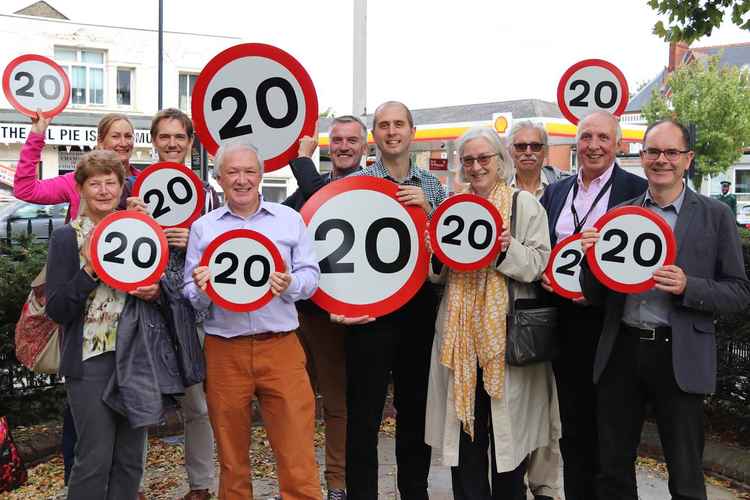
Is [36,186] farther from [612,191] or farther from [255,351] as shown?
[612,191]

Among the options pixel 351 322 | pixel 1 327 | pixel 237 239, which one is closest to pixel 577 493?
pixel 351 322

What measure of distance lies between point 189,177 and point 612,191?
2219 millimetres

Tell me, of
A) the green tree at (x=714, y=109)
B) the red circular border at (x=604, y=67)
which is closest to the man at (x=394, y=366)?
the red circular border at (x=604, y=67)

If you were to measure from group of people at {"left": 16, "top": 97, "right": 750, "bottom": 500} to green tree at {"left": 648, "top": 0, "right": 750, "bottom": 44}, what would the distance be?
4.58m

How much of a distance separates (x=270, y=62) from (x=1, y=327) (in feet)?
8.91

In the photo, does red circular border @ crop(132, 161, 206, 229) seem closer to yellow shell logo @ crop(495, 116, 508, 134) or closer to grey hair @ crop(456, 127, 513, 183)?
grey hair @ crop(456, 127, 513, 183)

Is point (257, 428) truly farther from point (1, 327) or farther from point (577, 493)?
point (577, 493)

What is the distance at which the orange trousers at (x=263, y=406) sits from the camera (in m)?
3.84

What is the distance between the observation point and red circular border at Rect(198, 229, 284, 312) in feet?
11.9

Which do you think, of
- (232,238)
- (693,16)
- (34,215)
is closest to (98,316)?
(232,238)

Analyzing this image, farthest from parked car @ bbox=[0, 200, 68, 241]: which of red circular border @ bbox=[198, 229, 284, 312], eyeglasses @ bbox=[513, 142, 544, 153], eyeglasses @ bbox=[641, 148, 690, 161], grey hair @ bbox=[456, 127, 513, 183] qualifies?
eyeglasses @ bbox=[641, 148, 690, 161]

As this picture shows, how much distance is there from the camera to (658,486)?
524 centimetres

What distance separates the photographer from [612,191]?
4.22 m

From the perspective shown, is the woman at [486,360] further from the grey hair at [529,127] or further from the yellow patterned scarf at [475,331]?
the grey hair at [529,127]
